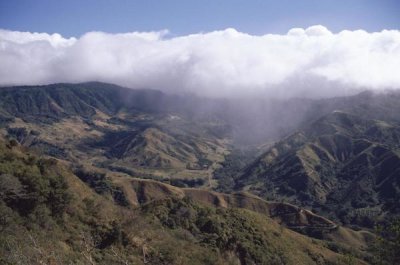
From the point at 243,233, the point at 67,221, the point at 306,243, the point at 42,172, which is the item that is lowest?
the point at 306,243

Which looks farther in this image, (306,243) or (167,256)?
(306,243)

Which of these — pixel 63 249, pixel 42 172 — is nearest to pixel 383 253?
pixel 63 249

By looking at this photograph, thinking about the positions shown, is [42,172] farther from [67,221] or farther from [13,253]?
[13,253]

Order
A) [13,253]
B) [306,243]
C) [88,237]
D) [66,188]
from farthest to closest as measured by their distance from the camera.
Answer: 1. [306,243]
2. [66,188]
3. [88,237]
4. [13,253]

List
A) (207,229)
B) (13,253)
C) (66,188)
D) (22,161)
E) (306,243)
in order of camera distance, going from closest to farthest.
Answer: (13,253) → (66,188) → (22,161) → (207,229) → (306,243)

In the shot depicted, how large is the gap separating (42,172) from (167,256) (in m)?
26.8

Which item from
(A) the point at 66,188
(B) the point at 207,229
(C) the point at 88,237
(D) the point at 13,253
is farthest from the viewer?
(B) the point at 207,229

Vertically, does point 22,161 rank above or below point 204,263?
above

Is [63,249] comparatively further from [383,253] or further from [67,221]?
[383,253]

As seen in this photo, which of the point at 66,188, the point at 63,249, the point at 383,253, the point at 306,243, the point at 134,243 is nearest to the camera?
the point at 383,253

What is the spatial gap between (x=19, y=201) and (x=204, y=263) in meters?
29.7

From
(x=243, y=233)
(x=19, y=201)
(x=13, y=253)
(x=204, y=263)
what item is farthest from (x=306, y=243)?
(x=13, y=253)

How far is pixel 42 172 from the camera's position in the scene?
75.2 metres

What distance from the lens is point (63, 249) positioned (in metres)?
53.4
